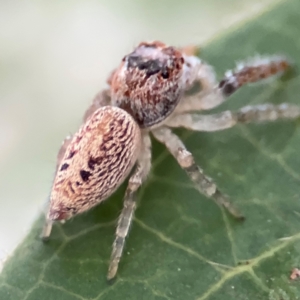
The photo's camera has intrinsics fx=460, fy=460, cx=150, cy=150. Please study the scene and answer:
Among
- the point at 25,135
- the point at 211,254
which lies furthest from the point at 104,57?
the point at 211,254

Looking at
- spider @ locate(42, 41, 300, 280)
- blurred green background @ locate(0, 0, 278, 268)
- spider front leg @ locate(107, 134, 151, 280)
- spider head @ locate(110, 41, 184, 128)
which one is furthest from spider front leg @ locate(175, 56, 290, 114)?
blurred green background @ locate(0, 0, 278, 268)

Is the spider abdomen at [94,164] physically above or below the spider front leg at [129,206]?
above

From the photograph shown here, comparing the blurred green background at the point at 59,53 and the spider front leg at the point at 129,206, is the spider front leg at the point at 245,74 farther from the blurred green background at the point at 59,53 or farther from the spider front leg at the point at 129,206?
the blurred green background at the point at 59,53

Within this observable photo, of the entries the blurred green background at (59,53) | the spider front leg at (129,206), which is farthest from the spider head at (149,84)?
the blurred green background at (59,53)

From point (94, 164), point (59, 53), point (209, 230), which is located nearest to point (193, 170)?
point (209, 230)

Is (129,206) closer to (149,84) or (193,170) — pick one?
(193,170)
